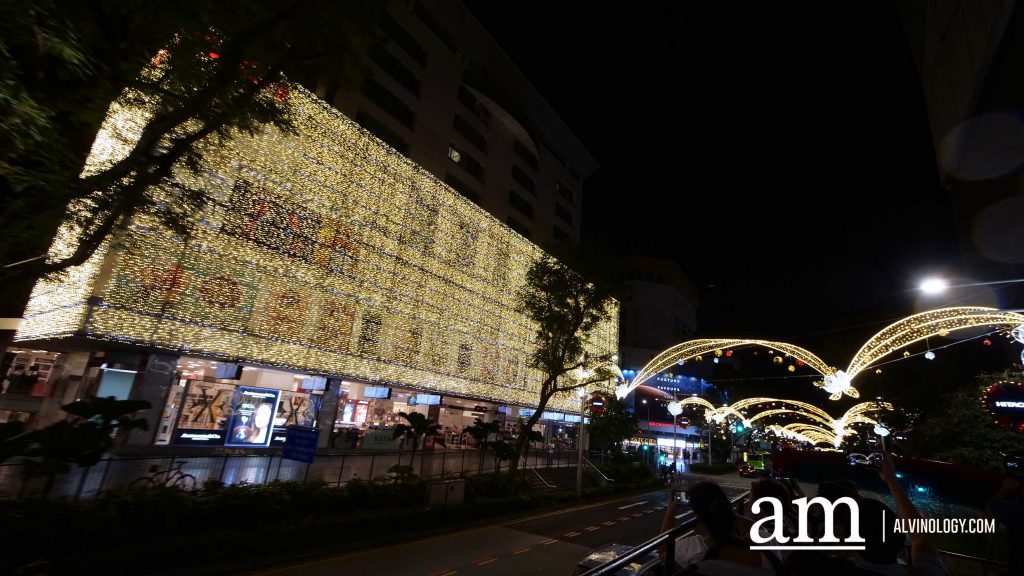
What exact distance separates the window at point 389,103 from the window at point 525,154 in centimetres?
1369

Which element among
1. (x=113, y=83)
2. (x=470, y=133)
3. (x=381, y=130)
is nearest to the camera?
(x=113, y=83)

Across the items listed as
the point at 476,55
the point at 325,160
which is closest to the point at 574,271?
the point at 325,160

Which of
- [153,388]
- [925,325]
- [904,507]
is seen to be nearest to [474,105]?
[153,388]

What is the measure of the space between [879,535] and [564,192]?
50.5 metres

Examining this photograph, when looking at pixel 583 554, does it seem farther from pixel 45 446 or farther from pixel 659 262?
pixel 659 262

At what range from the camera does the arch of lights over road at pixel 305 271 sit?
14.7 metres

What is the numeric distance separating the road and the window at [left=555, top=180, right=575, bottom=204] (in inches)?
1549

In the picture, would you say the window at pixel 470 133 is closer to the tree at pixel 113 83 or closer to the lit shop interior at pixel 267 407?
the lit shop interior at pixel 267 407

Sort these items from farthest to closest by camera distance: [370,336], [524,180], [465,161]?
1. [524,180]
2. [465,161]
3. [370,336]

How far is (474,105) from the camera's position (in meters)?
38.1

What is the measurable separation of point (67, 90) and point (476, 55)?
128 feet

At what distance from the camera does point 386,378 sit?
23.2 m

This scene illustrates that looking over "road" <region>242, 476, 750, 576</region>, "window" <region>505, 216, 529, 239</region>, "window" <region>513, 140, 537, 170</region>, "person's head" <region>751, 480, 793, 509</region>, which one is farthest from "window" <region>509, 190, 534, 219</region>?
"person's head" <region>751, 480, 793, 509</region>

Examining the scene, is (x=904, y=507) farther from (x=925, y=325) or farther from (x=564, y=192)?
(x=564, y=192)
